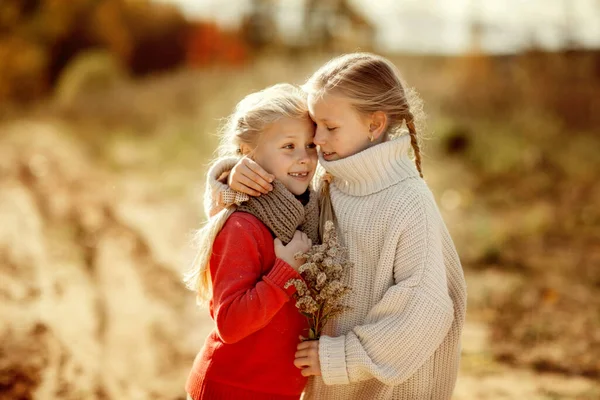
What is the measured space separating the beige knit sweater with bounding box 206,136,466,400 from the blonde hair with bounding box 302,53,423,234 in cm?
11

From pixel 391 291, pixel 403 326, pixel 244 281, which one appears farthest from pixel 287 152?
pixel 403 326

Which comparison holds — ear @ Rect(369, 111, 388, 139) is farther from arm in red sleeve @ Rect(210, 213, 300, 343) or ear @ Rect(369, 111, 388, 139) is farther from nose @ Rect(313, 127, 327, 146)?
arm in red sleeve @ Rect(210, 213, 300, 343)

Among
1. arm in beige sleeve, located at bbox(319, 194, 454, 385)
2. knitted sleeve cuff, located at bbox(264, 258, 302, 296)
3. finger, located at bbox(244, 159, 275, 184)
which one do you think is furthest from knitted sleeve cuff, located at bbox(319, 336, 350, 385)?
finger, located at bbox(244, 159, 275, 184)

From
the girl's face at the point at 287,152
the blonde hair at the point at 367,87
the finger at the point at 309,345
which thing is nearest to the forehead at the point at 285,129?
the girl's face at the point at 287,152

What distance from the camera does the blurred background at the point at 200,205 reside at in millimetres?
5281

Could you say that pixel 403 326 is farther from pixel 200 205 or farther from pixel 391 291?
pixel 200 205

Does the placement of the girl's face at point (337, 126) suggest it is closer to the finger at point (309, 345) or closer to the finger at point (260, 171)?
the finger at point (260, 171)

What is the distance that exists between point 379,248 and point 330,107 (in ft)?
1.92

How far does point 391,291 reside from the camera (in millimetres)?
2736

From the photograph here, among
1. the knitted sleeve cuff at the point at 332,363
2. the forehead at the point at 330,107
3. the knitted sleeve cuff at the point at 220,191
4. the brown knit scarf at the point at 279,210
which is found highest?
the forehead at the point at 330,107

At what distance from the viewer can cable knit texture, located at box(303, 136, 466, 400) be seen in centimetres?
272

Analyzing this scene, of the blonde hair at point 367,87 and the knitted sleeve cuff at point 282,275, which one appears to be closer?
the knitted sleeve cuff at point 282,275

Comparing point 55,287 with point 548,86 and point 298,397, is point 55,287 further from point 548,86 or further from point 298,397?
point 548,86

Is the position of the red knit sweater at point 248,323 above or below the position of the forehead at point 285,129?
below
